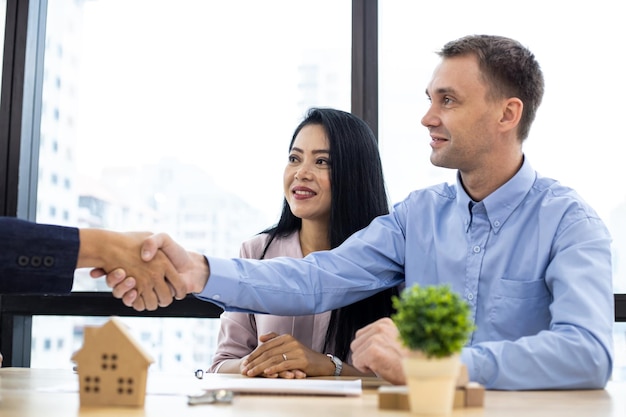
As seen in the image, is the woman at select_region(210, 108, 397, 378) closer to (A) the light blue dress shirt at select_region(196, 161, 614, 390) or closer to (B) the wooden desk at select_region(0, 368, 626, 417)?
(A) the light blue dress shirt at select_region(196, 161, 614, 390)

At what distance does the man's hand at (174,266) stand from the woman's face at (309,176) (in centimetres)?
56

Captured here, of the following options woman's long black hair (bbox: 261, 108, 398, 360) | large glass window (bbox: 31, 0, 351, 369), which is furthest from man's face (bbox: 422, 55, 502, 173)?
large glass window (bbox: 31, 0, 351, 369)

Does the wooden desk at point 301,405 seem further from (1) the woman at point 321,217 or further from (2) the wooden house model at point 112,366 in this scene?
(1) the woman at point 321,217

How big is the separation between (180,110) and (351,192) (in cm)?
105

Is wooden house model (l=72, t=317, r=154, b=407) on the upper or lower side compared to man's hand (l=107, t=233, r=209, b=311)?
lower

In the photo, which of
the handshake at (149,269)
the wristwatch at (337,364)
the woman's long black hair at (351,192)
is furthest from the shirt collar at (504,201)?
the handshake at (149,269)

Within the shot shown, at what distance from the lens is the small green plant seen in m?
1.08

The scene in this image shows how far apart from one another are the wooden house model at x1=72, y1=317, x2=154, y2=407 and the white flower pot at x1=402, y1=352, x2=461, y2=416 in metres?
0.44

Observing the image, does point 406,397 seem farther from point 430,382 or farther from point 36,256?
point 36,256

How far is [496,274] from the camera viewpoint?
1967mm

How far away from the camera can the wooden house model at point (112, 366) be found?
4.10 feet

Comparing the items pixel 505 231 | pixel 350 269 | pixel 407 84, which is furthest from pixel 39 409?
pixel 407 84

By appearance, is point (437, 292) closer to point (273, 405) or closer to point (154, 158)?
point (273, 405)

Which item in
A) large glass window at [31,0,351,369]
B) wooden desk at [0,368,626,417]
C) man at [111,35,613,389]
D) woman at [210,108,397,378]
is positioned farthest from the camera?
large glass window at [31,0,351,369]
